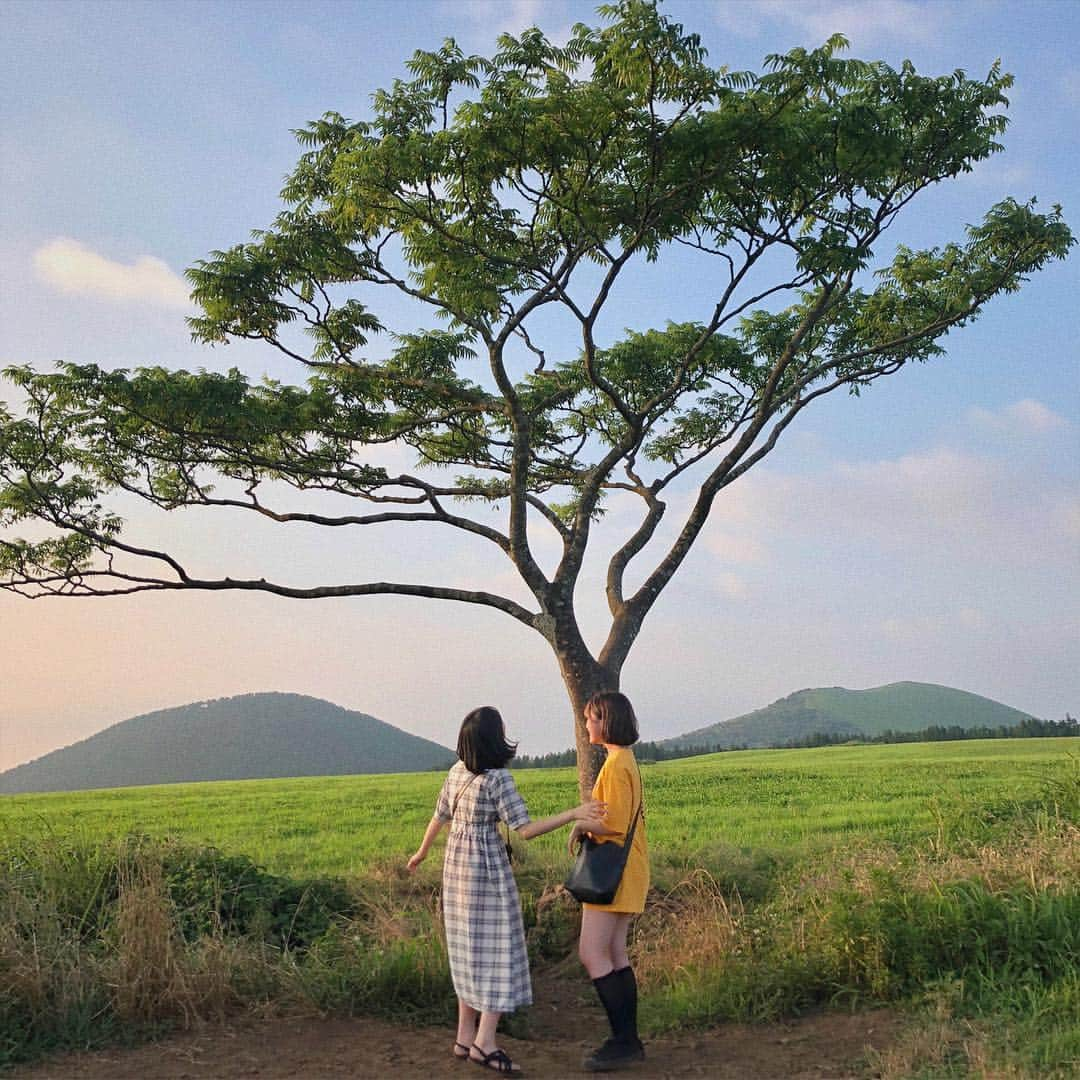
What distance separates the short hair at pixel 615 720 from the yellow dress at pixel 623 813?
0.09 meters

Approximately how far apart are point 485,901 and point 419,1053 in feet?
4.11

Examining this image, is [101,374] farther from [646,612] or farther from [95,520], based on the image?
[646,612]

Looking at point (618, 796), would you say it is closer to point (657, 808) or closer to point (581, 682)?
point (581, 682)

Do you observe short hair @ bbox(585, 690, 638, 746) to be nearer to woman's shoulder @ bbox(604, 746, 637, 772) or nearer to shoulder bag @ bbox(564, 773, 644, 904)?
woman's shoulder @ bbox(604, 746, 637, 772)

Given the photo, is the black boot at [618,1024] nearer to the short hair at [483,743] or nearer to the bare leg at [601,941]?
the bare leg at [601,941]

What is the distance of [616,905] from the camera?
6734 millimetres

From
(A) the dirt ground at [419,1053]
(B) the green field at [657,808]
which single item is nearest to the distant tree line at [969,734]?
(B) the green field at [657,808]

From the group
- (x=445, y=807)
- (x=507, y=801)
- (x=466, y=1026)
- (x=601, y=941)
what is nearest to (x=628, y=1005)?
(x=601, y=941)

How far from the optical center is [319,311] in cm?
1416

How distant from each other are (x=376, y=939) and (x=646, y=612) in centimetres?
587

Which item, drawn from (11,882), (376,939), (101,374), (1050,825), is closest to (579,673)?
(376,939)

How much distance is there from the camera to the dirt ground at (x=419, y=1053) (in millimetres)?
6789

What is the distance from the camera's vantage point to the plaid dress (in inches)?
264

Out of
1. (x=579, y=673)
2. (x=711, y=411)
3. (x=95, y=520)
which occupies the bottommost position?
(x=579, y=673)
